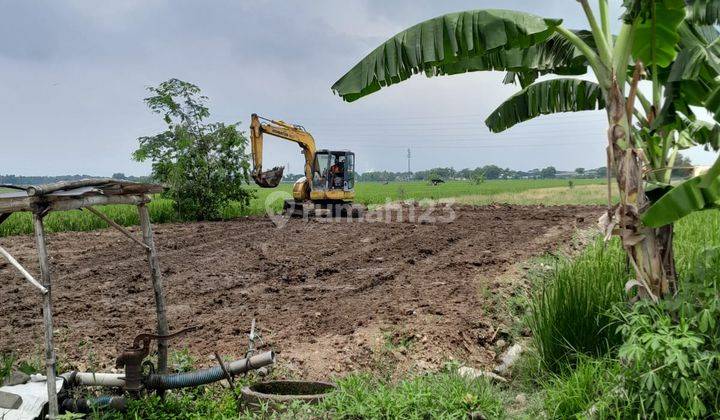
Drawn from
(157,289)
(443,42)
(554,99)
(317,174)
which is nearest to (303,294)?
(157,289)

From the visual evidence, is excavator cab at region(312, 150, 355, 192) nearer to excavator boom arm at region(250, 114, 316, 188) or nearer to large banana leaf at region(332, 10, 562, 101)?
excavator boom arm at region(250, 114, 316, 188)

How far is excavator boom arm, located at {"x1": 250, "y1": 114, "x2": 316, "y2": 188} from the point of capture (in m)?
19.5

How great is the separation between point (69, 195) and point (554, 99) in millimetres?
5834

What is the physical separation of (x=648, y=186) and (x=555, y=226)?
1112cm

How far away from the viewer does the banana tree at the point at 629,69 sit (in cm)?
511

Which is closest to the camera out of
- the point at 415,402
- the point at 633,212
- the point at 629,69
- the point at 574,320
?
the point at 415,402

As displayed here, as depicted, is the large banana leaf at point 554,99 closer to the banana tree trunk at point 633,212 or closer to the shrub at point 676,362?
the banana tree trunk at point 633,212

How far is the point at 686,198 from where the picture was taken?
4719 millimetres

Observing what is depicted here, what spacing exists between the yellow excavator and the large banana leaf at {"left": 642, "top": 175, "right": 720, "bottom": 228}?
14.9 m

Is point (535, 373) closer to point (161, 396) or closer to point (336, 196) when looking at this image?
point (161, 396)

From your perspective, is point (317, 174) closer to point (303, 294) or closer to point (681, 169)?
point (303, 294)

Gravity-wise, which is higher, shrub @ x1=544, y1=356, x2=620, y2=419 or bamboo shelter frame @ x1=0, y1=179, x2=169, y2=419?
bamboo shelter frame @ x1=0, y1=179, x2=169, y2=419

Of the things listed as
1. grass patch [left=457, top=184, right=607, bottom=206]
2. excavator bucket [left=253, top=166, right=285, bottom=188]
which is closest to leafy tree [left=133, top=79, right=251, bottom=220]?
excavator bucket [left=253, top=166, right=285, bottom=188]

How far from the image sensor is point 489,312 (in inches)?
295
